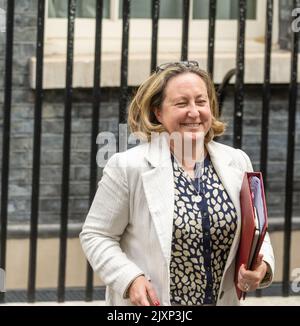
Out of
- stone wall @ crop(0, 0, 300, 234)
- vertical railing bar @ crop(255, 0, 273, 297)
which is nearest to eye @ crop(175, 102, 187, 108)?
vertical railing bar @ crop(255, 0, 273, 297)

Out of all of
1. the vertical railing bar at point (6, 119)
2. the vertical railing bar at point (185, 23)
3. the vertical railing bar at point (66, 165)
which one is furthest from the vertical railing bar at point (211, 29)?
the vertical railing bar at point (6, 119)

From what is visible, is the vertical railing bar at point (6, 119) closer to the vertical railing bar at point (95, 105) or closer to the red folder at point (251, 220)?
the vertical railing bar at point (95, 105)

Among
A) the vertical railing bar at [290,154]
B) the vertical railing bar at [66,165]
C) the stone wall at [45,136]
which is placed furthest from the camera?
the stone wall at [45,136]

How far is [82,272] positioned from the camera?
819 centimetres

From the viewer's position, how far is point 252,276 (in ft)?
14.3

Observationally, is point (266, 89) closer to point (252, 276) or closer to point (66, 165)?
point (66, 165)

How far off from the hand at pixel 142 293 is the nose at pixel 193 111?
61 centimetres

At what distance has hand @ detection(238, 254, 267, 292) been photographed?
4.35m

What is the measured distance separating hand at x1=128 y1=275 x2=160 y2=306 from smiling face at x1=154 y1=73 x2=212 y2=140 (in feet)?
1.82

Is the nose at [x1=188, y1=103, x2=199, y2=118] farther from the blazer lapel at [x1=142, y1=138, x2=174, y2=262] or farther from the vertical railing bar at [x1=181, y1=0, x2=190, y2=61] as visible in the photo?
the vertical railing bar at [x1=181, y1=0, x2=190, y2=61]

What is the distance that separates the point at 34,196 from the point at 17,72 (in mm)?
1513

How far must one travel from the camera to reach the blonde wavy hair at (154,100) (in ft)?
15.0
